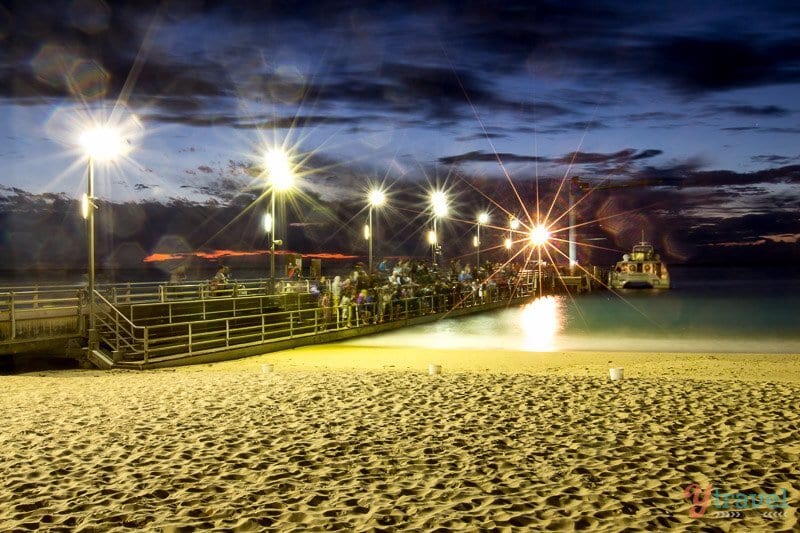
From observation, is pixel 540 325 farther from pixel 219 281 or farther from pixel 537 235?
pixel 537 235

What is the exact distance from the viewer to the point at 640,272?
8288cm

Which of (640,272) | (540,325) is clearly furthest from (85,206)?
(640,272)

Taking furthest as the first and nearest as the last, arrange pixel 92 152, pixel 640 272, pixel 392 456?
1. pixel 640 272
2. pixel 92 152
3. pixel 392 456

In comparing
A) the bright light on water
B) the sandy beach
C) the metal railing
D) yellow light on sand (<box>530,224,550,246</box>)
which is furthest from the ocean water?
yellow light on sand (<box>530,224,550,246</box>)

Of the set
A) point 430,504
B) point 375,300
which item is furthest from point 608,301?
point 430,504

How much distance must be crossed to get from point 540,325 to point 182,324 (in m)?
20.4

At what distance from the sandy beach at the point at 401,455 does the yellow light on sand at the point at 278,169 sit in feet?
49.2

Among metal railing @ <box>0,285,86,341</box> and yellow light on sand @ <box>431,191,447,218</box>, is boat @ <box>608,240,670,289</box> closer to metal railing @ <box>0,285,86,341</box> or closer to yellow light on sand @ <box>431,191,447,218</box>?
yellow light on sand @ <box>431,191,447,218</box>

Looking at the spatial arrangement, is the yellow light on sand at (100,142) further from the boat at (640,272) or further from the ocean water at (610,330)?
the boat at (640,272)

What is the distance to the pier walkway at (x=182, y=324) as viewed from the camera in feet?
61.3

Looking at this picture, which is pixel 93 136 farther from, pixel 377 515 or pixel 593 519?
pixel 593 519

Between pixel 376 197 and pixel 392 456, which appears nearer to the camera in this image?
pixel 392 456

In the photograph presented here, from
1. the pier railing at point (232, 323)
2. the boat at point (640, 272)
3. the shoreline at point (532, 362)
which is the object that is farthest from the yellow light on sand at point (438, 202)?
the boat at point (640, 272)

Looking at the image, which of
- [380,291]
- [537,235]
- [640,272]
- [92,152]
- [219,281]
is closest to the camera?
[92,152]
